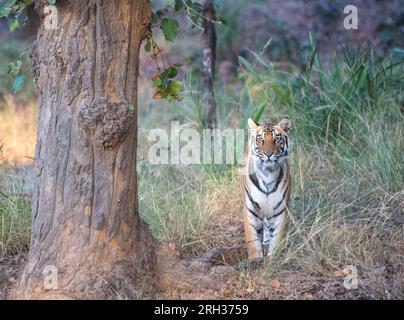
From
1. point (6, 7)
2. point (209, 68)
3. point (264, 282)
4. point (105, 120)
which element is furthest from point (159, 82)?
point (209, 68)

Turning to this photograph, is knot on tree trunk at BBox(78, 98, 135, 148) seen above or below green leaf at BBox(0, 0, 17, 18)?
below

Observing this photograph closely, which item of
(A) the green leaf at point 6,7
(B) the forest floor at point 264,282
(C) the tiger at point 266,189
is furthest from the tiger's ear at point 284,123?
(A) the green leaf at point 6,7

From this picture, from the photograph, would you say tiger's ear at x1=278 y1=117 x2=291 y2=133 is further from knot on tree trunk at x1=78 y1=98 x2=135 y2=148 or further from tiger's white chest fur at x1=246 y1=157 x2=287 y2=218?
knot on tree trunk at x1=78 y1=98 x2=135 y2=148

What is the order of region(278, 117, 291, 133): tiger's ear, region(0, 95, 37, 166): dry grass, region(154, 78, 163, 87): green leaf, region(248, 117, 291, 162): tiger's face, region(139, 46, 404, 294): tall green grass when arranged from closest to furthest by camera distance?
region(154, 78, 163, 87): green leaf
region(139, 46, 404, 294): tall green grass
region(248, 117, 291, 162): tiger's face
region(278, 117, 291, 133): tiger's ear
region(0, 95, 37, 166): dry grass

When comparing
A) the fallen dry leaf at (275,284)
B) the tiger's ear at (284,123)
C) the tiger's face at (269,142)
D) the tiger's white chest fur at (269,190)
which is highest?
the tiger's ear at (284,123)

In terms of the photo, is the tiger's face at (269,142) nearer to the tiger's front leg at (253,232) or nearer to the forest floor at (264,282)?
the tiger's front leg at (253,232)

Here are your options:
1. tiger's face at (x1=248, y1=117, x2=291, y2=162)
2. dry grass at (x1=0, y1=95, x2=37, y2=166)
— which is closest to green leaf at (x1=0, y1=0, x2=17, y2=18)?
tiger's face at (x1=248, y1=117, x2=291, y2=162)

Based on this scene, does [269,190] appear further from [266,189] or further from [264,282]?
[264,282]

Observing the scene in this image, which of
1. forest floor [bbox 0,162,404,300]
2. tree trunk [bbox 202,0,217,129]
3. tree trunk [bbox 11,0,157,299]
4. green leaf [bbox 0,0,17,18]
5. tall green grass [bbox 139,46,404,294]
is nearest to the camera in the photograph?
green leaf [bbox 0,0,17,18]

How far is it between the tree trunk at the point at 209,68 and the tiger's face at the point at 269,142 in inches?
72.4

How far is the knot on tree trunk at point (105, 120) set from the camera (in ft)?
13.9

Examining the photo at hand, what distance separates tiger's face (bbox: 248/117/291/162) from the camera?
549 cm
